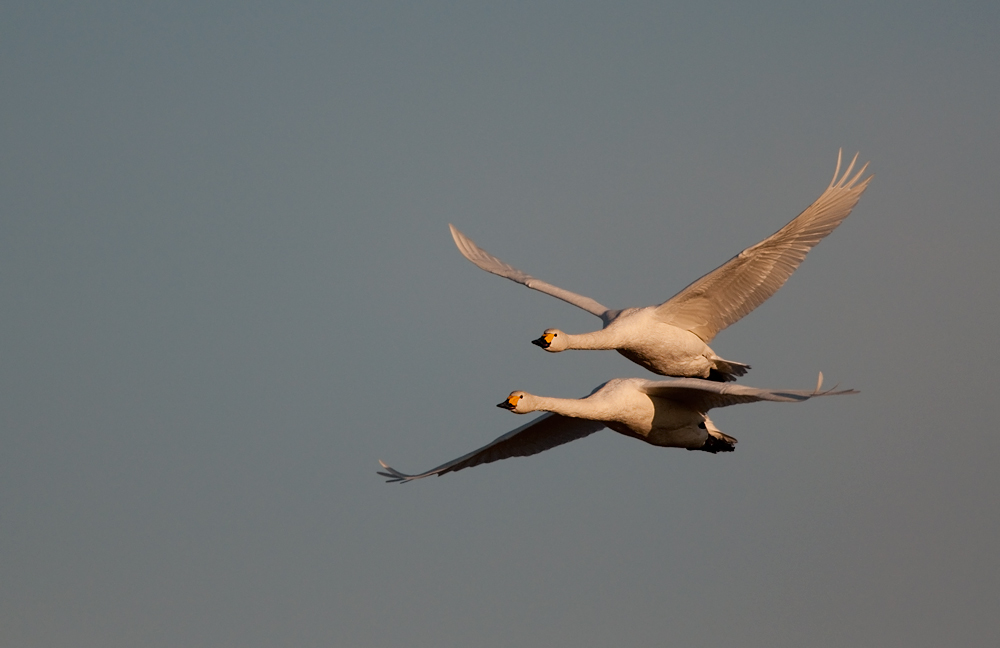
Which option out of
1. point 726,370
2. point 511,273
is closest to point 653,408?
point 726,370

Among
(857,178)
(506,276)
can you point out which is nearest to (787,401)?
(857,178)

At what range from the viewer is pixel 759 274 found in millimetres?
23719

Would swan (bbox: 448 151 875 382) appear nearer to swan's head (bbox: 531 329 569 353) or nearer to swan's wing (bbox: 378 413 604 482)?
swan's head (bbox: 531 329 569 353)

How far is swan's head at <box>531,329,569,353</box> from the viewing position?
22.8 meters

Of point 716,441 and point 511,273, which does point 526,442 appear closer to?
point 716,441

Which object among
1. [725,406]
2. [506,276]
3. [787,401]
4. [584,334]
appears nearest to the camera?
[787,401]

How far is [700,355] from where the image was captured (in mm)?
23922

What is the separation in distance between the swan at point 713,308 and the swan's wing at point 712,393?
5.32ft

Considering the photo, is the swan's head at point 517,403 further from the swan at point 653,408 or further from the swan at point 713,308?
the swan at point 713,308

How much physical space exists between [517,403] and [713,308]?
4.43 metres

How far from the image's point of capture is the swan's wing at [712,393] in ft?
60.7

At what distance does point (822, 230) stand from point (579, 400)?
5.48m

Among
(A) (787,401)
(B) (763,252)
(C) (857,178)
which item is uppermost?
(C) (857,178)

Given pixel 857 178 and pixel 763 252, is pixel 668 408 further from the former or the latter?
pixel 857 178
